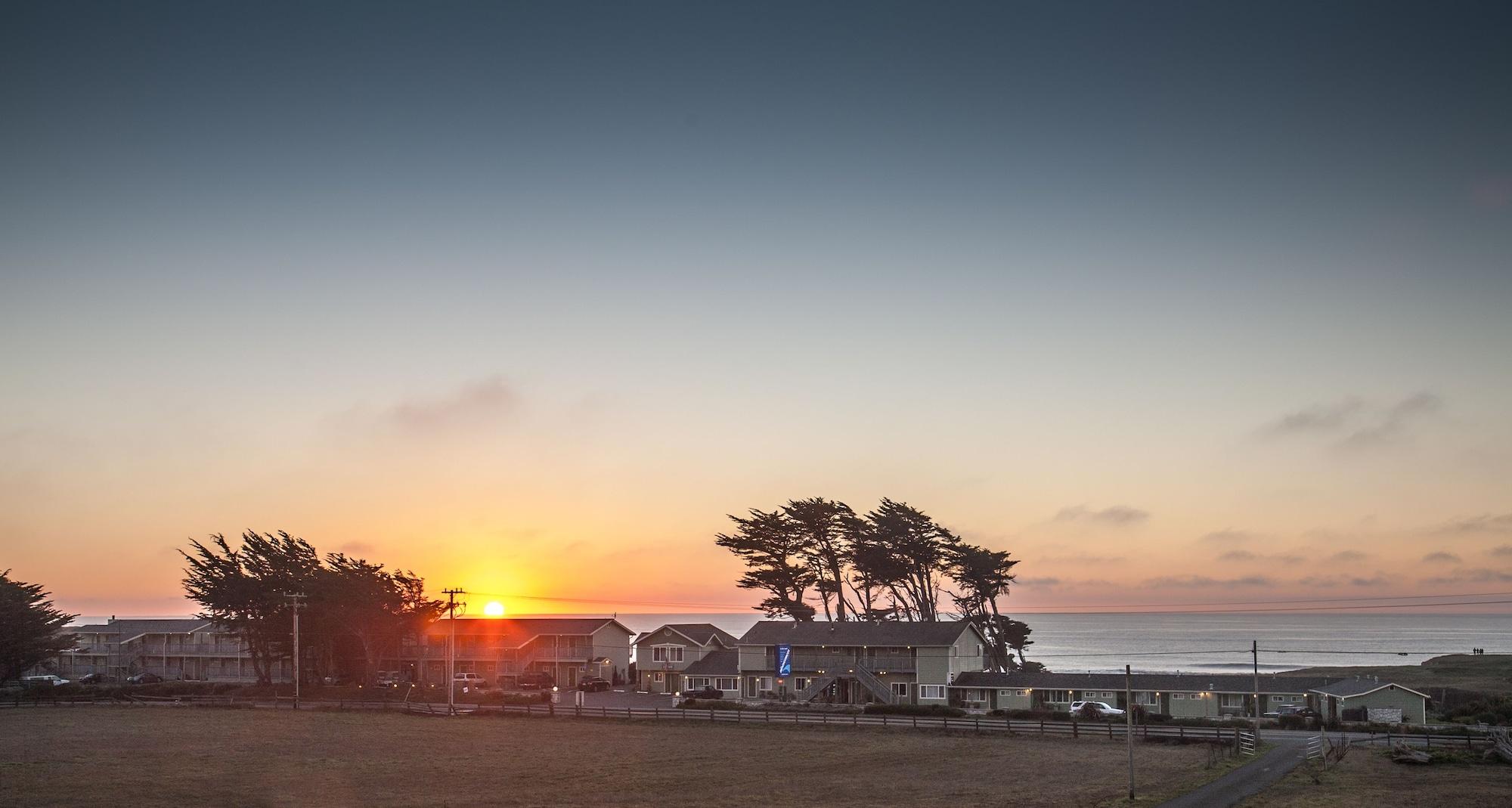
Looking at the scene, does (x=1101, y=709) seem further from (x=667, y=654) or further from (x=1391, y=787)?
(x=667, y=654)

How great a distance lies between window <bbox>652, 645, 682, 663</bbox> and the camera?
9594 cm

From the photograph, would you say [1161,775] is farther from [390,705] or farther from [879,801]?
[390,705]

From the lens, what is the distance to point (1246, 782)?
136 feet

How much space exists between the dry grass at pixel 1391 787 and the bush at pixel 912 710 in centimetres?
2503

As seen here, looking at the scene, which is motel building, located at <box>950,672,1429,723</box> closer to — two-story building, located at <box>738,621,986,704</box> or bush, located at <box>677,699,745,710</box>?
two-story building, located at <box>738,621,986,704</box>

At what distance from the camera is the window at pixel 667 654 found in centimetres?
9594

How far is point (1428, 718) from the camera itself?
71250 mm

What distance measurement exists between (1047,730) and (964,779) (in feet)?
64.3

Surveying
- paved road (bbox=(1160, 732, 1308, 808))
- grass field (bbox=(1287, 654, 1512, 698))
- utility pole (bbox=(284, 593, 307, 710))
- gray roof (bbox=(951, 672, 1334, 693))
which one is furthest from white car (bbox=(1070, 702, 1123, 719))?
utility pole (bbox=(284, 593, 307, 710))

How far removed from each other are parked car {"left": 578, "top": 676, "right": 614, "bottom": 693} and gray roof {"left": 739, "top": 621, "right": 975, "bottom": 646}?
15880 millimetres

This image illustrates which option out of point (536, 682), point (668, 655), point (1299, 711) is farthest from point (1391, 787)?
point (536, 682)

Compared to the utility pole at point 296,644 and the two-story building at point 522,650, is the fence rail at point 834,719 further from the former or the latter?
the two-story building at point 522,650

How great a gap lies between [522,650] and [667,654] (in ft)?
52.1

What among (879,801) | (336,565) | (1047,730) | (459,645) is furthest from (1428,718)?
(336,565)
